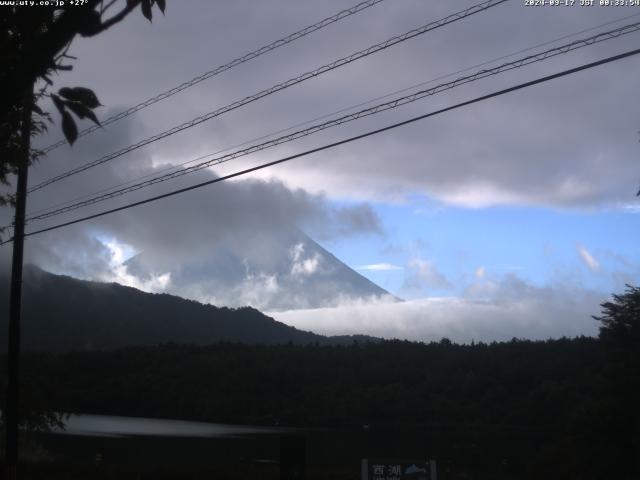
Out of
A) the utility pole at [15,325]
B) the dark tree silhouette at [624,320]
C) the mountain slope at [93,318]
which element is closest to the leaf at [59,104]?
the utility pole at [15,325]

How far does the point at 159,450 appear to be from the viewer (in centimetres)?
5034

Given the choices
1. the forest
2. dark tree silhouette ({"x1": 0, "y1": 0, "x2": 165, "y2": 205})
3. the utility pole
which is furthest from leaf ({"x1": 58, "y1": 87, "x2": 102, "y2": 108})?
the forest

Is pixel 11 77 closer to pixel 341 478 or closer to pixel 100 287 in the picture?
pixel 341 478

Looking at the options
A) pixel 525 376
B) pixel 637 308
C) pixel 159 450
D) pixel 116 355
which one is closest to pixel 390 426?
pixel 525 376

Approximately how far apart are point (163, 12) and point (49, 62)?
0.95 metres

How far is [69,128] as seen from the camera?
5.08 metres

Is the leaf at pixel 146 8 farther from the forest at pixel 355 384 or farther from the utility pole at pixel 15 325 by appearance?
the forest at pixel 355 384

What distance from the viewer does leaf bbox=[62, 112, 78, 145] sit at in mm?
5074

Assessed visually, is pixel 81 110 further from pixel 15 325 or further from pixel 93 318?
pixel 93 318

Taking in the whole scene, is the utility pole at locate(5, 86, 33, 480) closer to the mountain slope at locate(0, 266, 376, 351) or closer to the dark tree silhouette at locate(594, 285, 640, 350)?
the dark tree silhouette at locate(594, 285, 640, 350)

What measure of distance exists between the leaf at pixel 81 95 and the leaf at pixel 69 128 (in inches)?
5.0

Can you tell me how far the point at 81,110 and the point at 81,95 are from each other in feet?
0.37

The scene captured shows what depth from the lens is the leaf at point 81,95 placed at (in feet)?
16.9

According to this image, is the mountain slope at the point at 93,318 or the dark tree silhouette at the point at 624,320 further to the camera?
the mountain slope at the point at 93,318
